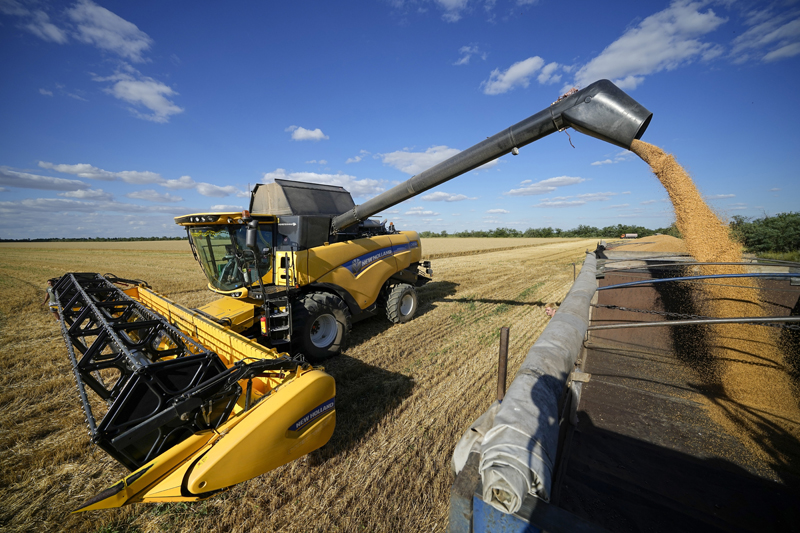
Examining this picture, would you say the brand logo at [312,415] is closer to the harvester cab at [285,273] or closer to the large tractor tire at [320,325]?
the harvester cab at [285,273]

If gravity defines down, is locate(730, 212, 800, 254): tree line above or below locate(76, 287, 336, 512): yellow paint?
above

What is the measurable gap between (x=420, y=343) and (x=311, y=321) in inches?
73.6

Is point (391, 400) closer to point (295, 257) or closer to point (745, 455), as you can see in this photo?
point (295, 257)

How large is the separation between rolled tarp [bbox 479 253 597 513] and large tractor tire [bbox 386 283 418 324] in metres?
4.43

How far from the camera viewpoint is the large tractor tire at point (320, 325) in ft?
14.1

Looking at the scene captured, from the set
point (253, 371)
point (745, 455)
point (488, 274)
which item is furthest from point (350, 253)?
point (488, 274)

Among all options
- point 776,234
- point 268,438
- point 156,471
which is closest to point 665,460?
point 268,438

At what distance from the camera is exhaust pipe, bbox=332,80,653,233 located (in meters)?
2.78

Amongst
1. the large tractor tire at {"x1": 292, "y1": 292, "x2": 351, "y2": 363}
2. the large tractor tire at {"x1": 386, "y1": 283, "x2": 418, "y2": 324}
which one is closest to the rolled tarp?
the large tractor tire at {"x1": 292, "y1": 292, "x2": 351, "y2": 363}

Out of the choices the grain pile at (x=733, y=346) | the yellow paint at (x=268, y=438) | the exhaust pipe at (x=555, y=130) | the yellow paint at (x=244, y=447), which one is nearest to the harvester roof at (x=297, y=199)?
the exhaust pipe at (x=555, y=130)

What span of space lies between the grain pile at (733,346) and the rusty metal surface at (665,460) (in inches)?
5.3

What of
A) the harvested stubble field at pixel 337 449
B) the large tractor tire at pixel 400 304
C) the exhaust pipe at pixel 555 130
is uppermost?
the exhaust pipe at pixel 555 130

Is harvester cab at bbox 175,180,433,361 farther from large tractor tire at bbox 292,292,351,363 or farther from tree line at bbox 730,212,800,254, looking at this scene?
tree line at bbox 730,212,800,254

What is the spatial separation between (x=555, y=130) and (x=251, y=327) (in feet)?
15.3
